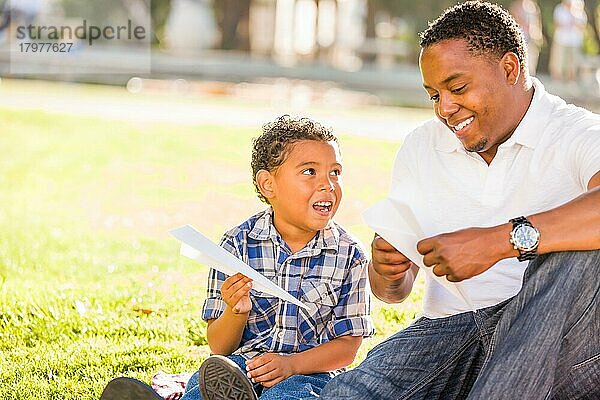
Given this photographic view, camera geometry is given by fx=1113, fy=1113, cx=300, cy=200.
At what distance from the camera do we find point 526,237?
272 centimetres

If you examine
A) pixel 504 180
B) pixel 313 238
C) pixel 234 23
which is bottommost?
pixel 313 238

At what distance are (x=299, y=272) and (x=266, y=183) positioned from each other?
0.32m

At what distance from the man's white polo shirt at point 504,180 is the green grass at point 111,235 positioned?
1094 millimetres

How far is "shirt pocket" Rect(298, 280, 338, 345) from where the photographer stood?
340 centimetres

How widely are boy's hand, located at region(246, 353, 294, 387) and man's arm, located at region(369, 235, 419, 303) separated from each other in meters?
0.35

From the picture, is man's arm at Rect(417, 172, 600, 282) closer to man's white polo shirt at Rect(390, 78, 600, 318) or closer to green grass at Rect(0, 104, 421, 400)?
man's white polo shirt at Rect(390, 78, 600, 318)

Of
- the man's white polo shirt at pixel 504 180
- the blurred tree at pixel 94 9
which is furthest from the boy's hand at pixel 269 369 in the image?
the blurred tree at pixel 94 9

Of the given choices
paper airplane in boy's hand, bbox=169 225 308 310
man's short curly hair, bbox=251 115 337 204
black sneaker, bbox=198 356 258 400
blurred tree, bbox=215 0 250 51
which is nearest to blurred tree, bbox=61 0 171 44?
blurred tree, bbox=215 0 250 51

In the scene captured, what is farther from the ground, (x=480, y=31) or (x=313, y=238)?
(x=480, y=31)

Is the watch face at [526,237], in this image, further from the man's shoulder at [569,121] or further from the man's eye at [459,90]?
the man's eye at [459,90]

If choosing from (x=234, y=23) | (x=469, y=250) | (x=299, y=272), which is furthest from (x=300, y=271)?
(x=234, y=23)

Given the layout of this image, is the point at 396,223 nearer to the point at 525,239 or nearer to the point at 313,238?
the point at 525,239

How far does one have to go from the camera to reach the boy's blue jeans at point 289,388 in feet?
10.5

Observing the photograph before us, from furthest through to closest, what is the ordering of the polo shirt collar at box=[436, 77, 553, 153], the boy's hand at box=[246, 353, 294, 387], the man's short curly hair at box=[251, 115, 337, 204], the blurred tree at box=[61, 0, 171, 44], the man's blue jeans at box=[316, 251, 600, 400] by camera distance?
the blurred tree at box=[61, 0, 171, 44], the man's short curly hair at box=[251, 115, 337, 204], the boy's hand at box=[246, 353, 294, 387], the polo shirt collar at box=[436, 77, 553, 153], the man's blue jeans at box=[316, 251, 600, 400]
